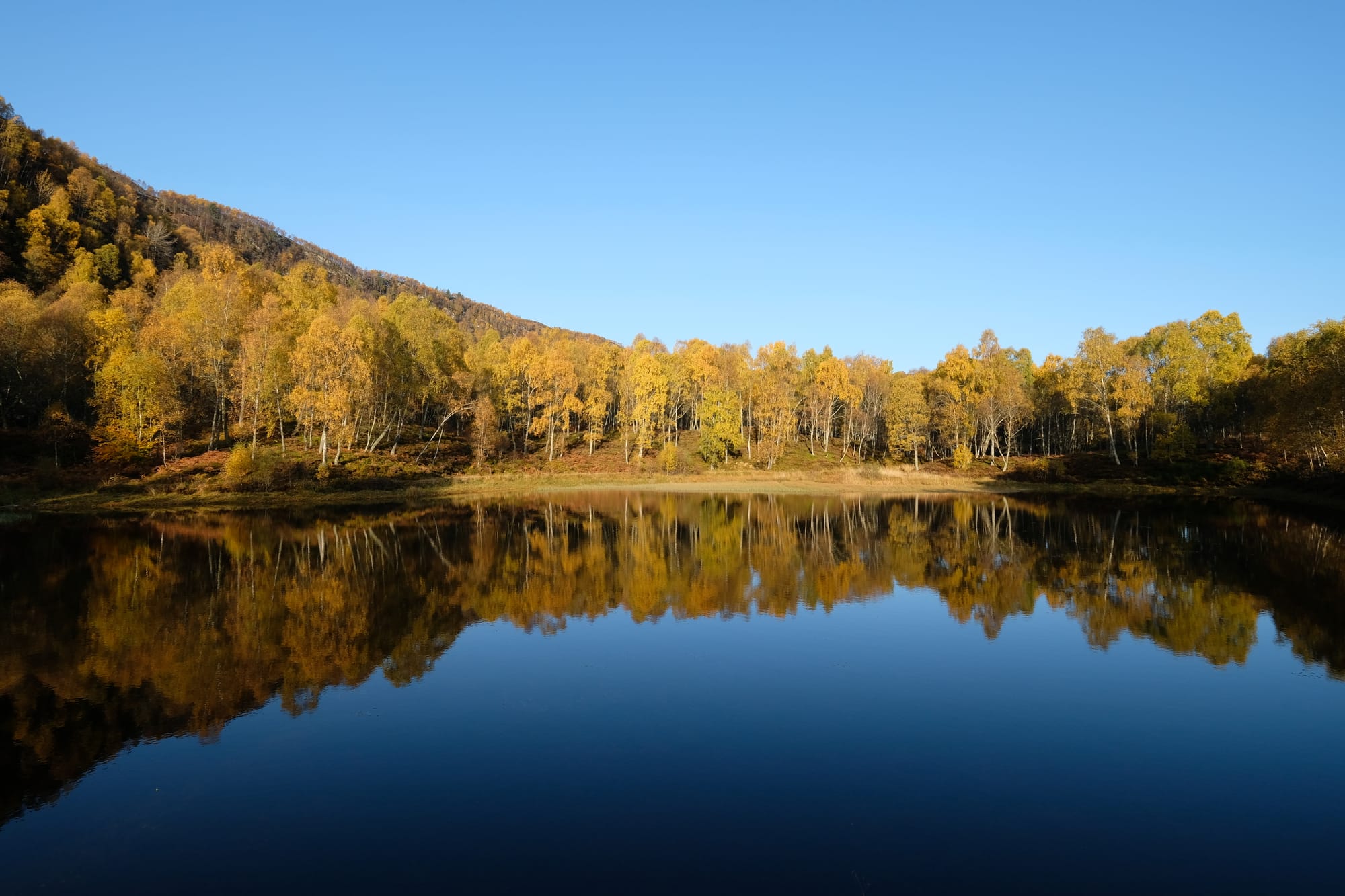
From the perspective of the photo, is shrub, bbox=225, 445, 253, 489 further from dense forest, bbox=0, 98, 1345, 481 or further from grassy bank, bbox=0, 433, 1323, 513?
dense forest, bbox=0, 98, 1345, 481

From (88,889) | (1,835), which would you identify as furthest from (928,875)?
(1,835)

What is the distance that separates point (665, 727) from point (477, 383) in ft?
221

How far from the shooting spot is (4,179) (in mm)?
102875

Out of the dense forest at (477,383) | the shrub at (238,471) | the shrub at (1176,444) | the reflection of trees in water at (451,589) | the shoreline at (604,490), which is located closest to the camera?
the reflection of trees in water at (451,589)

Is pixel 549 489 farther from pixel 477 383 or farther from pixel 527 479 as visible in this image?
pixel 477 383

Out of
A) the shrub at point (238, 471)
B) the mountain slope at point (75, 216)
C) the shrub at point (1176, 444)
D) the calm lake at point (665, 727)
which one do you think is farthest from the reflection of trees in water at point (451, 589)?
the mountain slope at point (75, 216)

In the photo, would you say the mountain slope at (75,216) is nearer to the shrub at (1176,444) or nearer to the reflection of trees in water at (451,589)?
the reflection of trees in water at (451,589)

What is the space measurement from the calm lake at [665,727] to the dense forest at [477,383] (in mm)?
33103

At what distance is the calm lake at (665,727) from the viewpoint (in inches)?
332

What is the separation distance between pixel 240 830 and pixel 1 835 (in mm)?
2818

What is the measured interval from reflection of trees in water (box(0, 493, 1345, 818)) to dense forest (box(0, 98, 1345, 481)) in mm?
20359

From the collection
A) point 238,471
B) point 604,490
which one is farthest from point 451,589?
point 604,490

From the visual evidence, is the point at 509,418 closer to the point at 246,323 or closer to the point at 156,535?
the point at 246,323

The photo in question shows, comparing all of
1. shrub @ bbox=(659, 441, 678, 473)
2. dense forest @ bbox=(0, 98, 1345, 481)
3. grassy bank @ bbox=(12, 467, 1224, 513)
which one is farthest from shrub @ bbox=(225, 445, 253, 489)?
shrub @ bbox=(659, 441, 678, 473)
